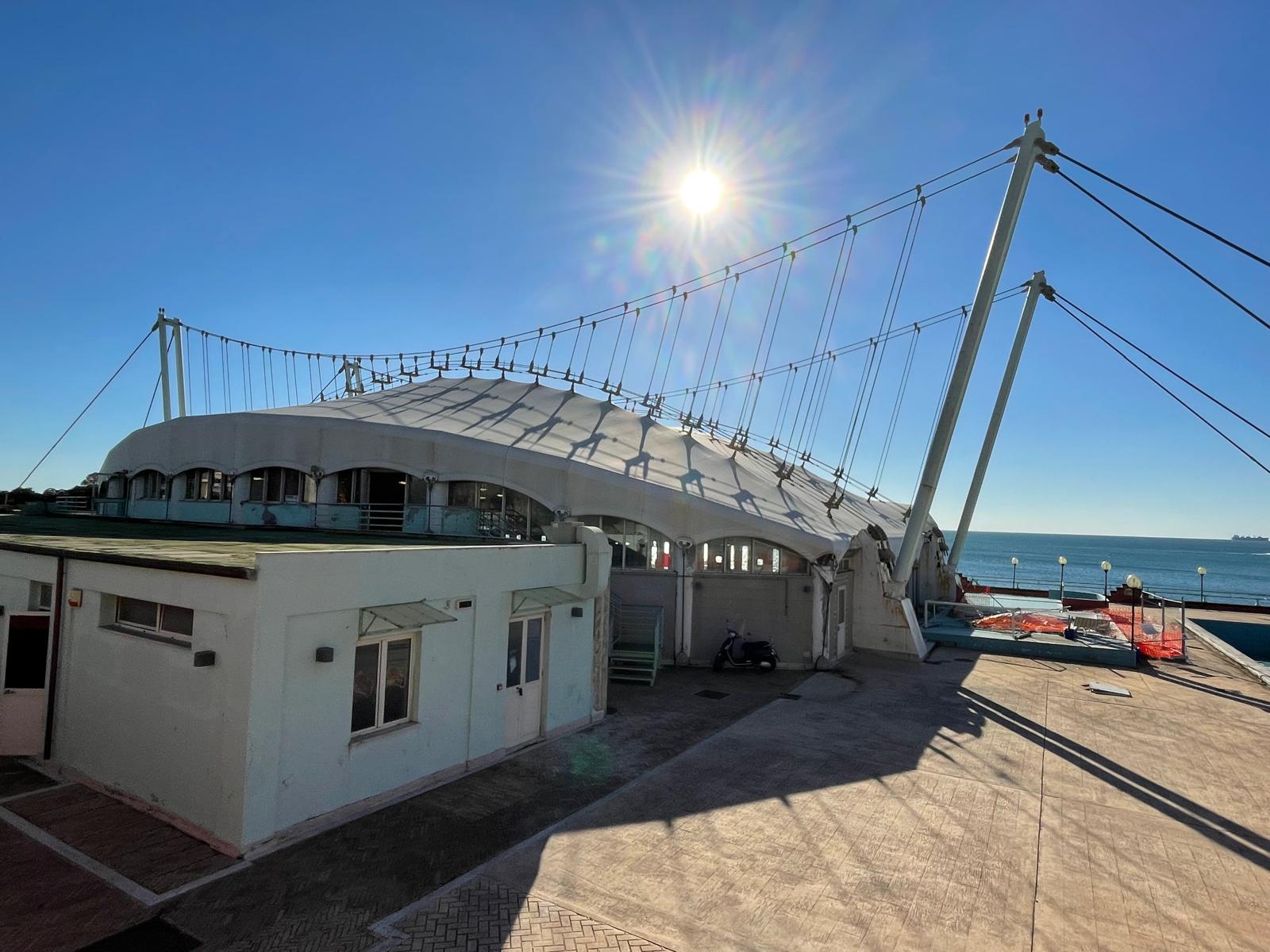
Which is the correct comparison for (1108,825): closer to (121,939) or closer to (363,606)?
(363,606)

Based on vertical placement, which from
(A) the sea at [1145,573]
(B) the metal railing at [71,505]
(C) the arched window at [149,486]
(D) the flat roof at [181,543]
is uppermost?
(C) the arched window at [149,486]

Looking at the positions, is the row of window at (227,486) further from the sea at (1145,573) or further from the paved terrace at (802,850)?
the sea at (1145,573)

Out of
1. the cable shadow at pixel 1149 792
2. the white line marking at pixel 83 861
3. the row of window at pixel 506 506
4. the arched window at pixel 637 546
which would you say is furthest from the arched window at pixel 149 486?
the cable shadow at pixel 1149 792

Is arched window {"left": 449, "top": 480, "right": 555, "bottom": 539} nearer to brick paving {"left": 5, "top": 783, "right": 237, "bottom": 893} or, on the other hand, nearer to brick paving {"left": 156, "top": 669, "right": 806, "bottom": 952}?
brick paving {"left": 156, "top": 669, "right": 806, "bottom": 952}

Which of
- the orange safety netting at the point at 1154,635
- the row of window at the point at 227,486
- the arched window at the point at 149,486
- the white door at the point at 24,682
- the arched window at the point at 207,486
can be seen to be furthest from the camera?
the arched window at the point at 149,486

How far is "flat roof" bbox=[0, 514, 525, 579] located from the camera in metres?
8.72

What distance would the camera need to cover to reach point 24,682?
1080 centimetres

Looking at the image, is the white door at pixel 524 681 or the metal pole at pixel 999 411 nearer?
the white door at pixel 524 681

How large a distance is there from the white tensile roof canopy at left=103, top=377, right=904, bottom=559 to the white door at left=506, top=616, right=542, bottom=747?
8651 millimetres

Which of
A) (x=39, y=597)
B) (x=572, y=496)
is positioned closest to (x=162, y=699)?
(x=39, y=597)

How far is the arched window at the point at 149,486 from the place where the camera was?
97.1 feet

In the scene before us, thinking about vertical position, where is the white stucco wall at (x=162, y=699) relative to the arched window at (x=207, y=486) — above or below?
below

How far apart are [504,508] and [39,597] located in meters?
12.4

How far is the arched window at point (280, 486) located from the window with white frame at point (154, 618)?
52.1 ft
